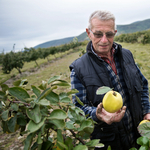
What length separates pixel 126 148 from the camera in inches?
65.3

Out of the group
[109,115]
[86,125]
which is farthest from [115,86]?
[86,125]

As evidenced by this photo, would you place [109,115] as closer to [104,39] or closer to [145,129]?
[145,129]

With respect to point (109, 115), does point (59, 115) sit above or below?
above

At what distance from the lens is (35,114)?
61cm

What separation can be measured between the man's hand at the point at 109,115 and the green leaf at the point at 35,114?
0.75 m

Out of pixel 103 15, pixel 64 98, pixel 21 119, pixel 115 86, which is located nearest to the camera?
pixel 21 119

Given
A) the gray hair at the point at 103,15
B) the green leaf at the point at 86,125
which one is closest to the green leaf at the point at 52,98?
the green leaf at the point at 86,125

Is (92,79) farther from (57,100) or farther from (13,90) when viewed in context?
(13,90)

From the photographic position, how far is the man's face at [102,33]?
1521 mm

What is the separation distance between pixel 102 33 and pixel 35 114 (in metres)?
1.36

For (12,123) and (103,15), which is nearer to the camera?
(12,123)

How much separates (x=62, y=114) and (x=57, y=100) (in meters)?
0.16

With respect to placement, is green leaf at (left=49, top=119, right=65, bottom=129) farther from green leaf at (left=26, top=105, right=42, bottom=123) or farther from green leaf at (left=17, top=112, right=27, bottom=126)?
green leaf at (left=17, top=112, right=27, bottom=126)

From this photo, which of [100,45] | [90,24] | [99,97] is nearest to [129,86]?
[99,97]
